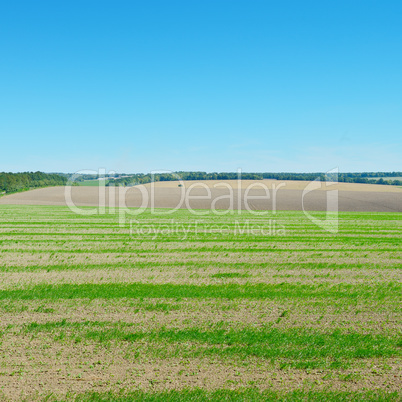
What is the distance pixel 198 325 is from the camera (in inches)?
→ 402

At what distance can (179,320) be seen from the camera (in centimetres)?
1057

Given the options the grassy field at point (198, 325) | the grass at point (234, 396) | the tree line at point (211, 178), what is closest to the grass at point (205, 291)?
the grassy field at point (198, 325)

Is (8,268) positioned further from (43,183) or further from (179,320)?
(43,183)

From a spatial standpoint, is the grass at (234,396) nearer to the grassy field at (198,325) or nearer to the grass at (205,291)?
the grassy field at (198,325)

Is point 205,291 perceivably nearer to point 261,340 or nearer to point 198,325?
point 198,325

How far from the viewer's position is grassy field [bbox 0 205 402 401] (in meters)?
7.37

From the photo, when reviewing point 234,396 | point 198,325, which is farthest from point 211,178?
point 234,396

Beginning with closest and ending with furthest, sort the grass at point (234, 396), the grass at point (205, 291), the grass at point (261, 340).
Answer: the grass at point (234, 396)
the grass at point (261, 340)
the grass at point (205, 291)

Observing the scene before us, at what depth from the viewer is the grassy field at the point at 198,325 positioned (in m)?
7.37

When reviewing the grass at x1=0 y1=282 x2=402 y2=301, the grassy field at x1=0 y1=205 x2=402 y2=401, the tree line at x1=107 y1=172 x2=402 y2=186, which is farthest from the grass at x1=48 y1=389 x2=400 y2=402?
the tree line at x1=107 y1=172 x2=402 y2=186

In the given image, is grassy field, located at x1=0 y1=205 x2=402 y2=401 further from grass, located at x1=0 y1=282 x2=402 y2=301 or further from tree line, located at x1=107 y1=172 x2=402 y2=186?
tree line, located at x1=107 y1=172 x2=402 y2=186

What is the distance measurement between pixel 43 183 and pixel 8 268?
5093 inches

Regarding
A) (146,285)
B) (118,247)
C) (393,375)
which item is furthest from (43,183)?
(393,375)

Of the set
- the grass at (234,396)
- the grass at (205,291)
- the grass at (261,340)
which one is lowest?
the grass at (234,396)
